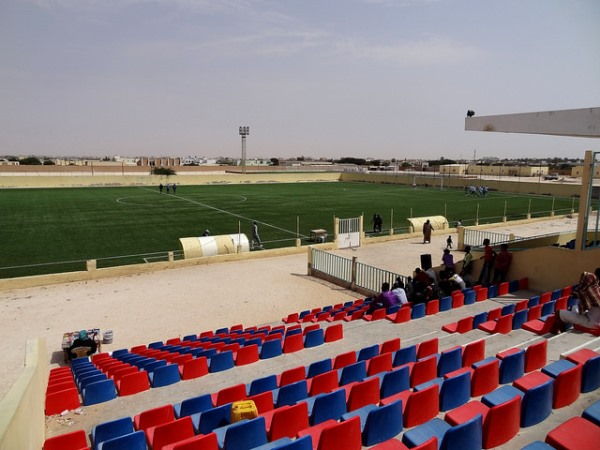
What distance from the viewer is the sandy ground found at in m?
13.4

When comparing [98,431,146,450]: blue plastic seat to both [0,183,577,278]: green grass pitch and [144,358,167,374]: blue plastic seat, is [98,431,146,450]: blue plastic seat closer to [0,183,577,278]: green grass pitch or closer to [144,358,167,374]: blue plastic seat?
[144,358,167,374]: blue plastic seat

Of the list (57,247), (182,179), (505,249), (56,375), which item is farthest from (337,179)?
(56,375)

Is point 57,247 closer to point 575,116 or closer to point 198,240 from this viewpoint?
point 198,240

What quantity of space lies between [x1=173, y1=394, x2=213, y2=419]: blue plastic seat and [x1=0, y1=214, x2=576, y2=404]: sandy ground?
272 inches

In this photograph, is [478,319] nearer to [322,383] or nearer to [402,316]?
[402,316]

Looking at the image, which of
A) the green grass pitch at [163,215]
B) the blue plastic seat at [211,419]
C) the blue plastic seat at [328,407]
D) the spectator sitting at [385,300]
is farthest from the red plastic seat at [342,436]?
the green grass pitch at [163,215]

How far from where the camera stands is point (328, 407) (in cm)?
510

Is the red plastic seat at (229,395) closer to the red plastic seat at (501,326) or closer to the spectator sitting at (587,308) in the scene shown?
the red plastic seat at (501,326)

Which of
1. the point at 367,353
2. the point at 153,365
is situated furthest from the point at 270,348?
the point at 153,365

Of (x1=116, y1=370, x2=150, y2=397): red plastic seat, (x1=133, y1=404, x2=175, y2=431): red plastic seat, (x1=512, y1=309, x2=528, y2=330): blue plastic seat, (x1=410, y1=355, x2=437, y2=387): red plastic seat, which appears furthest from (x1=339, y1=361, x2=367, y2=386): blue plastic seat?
(x1=512, y1=309, x2=528, y2=330): blue plastic seat

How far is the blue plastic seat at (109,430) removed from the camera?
508 cm

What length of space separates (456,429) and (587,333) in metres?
5.21

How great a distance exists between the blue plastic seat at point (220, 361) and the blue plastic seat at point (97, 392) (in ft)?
5.80

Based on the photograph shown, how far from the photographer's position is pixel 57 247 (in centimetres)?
2519
